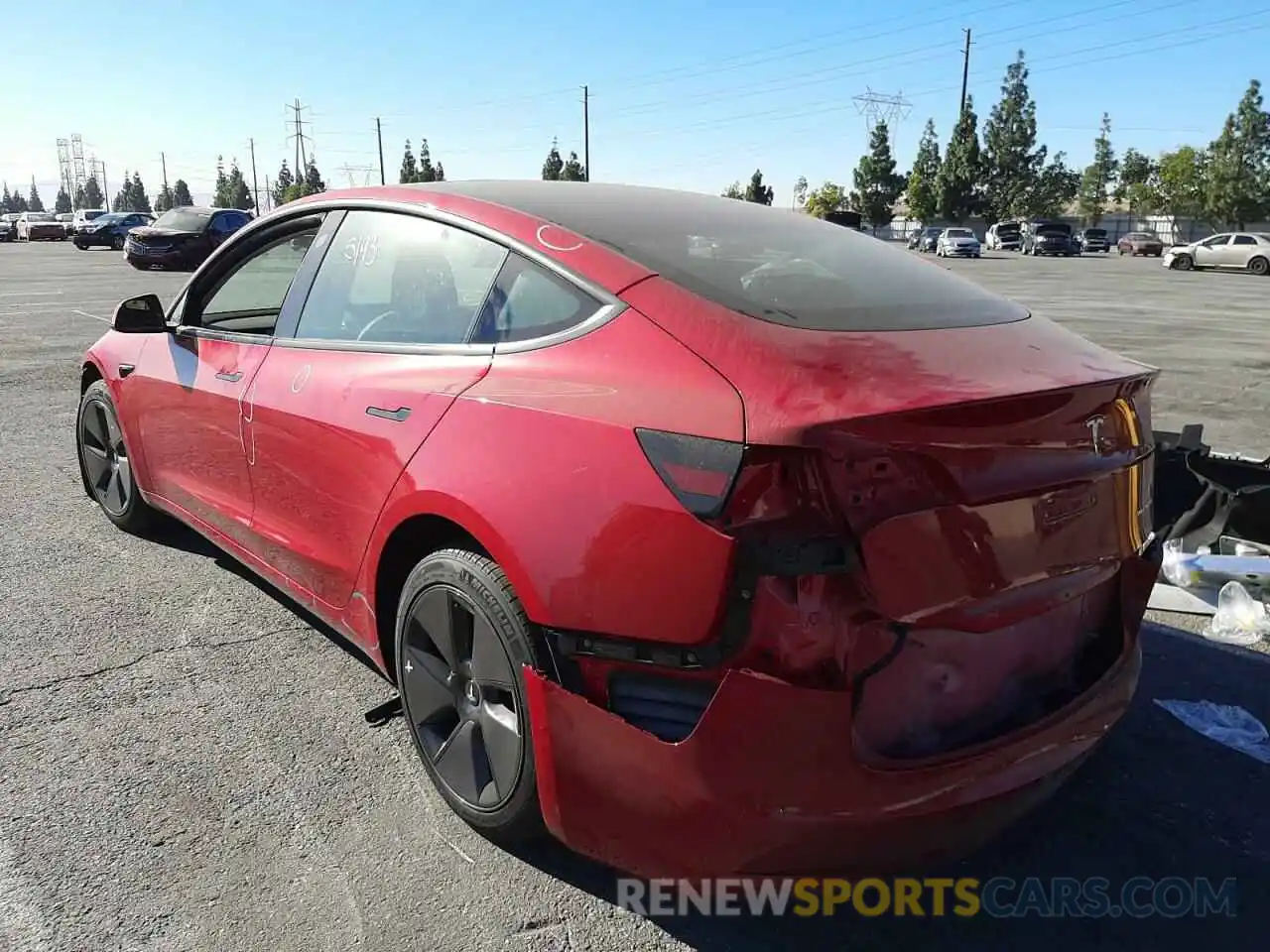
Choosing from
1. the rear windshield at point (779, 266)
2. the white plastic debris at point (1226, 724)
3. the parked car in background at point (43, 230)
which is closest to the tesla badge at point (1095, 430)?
the rear windshield at point (779, 266)

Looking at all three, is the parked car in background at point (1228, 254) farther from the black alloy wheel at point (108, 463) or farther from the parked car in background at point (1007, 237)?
the black alloy wheel at point (108, 463)

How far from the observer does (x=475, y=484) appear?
224 cm

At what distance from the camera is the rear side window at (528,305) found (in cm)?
232

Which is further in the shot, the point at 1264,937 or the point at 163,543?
the point at 163,543

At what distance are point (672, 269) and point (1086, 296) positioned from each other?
73.2 feet

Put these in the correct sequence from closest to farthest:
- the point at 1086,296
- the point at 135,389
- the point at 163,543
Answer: the point at 135,389
the point at 163,543
the point at 1086,296

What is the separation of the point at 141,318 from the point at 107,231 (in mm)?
44093

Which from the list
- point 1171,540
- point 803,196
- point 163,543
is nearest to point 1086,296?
point 1171,540

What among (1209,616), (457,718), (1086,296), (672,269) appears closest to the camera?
(672,269)

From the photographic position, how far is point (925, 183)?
78938 mm

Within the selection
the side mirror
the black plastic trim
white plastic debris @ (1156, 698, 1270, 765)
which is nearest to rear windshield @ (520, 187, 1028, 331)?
the black plastic trim

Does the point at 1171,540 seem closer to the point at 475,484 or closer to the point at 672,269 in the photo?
the point at 672,269

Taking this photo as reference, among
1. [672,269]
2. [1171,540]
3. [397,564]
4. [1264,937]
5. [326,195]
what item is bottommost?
[1264,937]

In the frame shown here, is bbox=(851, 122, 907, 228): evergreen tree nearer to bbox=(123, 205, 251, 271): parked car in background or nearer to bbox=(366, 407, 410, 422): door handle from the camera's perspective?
bbox=(123, 205, 251, 271): parked car in background
